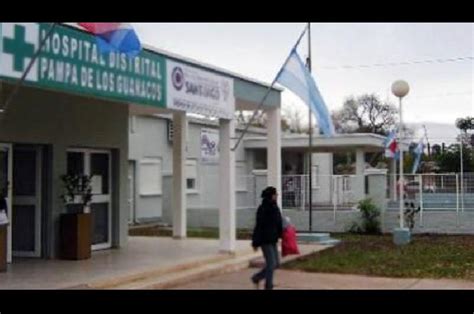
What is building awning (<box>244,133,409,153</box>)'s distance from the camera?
3228 centimetres

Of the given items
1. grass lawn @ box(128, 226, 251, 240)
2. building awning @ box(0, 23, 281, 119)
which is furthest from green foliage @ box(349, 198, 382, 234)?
building awning @ box(0, 23, 281, 119)

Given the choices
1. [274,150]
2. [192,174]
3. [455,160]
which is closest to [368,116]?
[455,160]

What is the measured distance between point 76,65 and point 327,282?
5.83 metres

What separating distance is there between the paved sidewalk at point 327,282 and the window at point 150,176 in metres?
14.7

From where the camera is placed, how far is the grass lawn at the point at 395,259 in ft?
48.0

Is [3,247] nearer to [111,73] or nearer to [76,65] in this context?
[111,73]

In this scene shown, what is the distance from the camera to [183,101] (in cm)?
1370

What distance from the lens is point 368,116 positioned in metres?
43.0

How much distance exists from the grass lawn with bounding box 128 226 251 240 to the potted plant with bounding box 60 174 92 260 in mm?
5746

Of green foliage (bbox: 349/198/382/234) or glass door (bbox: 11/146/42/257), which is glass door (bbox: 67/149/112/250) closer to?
glass door (bbox: 11/146/42/257)

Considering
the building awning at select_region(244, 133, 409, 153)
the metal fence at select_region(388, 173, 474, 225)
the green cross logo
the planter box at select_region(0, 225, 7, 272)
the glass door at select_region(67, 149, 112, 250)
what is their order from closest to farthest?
1. the green cross logo
2. the planter box at select_region(0, 225, 7, 272)
3. the glass door at select_region(67, 149, 112, 250)
4. the metal fence at select_region(388, 173, 474, 225)
5. the building awning at select_region(244, 133, 409, 153)

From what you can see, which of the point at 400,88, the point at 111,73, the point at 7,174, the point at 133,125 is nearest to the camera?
the point at 111,73

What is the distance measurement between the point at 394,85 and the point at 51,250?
970 centimetres
